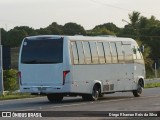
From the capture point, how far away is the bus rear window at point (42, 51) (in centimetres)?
2550

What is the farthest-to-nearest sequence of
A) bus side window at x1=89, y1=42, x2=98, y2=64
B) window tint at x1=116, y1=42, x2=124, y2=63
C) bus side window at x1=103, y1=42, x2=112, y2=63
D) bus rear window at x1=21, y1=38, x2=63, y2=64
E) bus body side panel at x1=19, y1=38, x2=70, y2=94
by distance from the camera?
window tint at x1=116, y1=42, x2=124, y2=63
bus side window at x1=103, y1=42, x2=112, y2=63
bus side window at x1=89, y1=42, x2=98, y2=64
bus rear window at x1=21, y1=38, x2=63, y2=64
bus body side panel at x1=19, y1=38, x2=70, y2=94

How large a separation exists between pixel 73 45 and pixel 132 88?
5.49 metres

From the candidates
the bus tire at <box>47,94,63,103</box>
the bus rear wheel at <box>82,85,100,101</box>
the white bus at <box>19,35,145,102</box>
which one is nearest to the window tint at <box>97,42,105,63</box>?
the white bus at <box>19,35,145,102</box>

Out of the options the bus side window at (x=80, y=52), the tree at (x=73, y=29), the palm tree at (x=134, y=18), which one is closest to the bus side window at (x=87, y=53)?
the bus side window at (x=80, y=52)

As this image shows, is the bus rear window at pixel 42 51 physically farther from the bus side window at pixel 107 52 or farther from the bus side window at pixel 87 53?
the bus side window at pixel 107 52

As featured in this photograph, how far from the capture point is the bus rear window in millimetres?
25500

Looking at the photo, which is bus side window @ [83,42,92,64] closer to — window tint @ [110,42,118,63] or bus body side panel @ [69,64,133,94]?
bus body side panel @ [69,64,133,94]

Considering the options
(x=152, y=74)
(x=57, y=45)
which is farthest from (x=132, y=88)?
(x=152, y=74)

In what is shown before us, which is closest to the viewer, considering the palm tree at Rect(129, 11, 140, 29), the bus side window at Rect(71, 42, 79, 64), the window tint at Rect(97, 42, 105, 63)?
the bus side window at Rect(71, 42, 79, 64)

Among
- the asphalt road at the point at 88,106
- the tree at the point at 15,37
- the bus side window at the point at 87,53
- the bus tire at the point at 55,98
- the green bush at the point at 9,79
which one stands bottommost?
the asphalt road at the point at 88,106

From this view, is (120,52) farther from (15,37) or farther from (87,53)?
(15,37)

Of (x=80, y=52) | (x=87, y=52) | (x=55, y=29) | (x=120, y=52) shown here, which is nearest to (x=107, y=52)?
(x=120, y=52)

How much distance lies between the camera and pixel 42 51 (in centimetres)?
2580

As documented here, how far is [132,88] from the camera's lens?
30.2 metres
